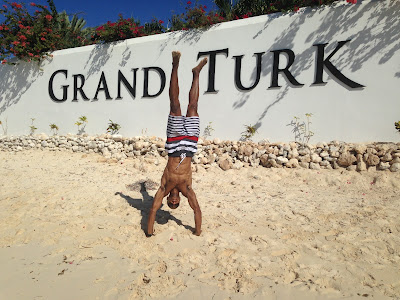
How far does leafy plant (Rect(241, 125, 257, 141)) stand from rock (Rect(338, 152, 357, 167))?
6.19 feet

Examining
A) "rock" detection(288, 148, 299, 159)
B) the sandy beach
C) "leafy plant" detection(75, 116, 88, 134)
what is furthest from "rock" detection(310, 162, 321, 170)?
"leafy plant" detection(75, 116, 88, 134)

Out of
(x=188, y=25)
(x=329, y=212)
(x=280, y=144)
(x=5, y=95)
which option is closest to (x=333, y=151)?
(x=280, y=144)

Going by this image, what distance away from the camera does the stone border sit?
512cm

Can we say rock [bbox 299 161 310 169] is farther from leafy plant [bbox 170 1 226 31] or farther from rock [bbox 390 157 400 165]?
leafy plant [bbox 170 1 226 31]

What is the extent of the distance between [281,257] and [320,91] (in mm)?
4122

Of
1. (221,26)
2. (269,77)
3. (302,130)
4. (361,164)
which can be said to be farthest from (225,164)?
(221,26)

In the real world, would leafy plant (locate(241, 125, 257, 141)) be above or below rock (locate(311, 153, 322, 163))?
above

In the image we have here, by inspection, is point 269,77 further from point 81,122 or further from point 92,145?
point 81,122

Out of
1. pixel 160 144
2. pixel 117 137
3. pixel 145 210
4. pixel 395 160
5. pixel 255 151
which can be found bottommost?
pixel 145 210

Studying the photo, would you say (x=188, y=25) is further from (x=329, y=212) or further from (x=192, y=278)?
(x=192, y=278)

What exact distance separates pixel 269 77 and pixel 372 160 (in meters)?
2.70

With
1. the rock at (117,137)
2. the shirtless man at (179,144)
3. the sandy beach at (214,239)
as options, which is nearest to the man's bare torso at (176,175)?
the shirtless man at (179,144)

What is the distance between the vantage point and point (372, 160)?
16.7ft

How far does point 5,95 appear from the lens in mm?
9773
